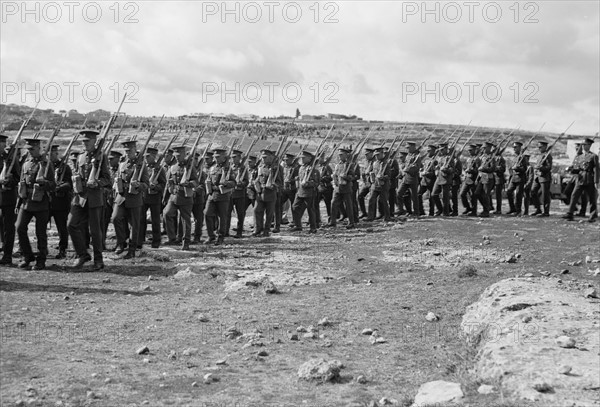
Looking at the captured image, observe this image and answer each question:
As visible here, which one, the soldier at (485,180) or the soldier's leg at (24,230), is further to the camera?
the soldier at (485,180)

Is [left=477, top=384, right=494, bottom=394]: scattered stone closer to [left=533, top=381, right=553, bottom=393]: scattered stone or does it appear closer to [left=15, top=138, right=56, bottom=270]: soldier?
[left=533, top=381, right=553, bottom=393]: scattered stone

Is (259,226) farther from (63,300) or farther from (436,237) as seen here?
(63,300)

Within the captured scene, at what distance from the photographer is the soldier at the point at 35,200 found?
33.2 ft

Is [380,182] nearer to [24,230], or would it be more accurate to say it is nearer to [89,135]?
[89,135]

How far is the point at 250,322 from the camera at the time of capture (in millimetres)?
7188

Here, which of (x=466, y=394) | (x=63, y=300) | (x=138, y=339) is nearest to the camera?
(x=466, y=394)

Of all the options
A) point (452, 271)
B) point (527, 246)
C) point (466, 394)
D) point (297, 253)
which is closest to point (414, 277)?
point (452, 271)

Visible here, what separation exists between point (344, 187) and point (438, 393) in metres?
12.0

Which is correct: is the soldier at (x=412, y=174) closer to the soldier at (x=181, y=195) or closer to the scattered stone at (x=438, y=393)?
the soldier at (x=181, y=195)

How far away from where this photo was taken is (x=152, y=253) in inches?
479

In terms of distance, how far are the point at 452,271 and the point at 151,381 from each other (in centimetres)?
600

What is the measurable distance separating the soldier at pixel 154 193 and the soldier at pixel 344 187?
17.1ft

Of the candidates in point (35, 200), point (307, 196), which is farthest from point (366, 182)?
point (35, 200)

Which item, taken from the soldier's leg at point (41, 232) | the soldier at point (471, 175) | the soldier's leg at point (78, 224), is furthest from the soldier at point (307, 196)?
the soldier's leg at point (41, 232)
